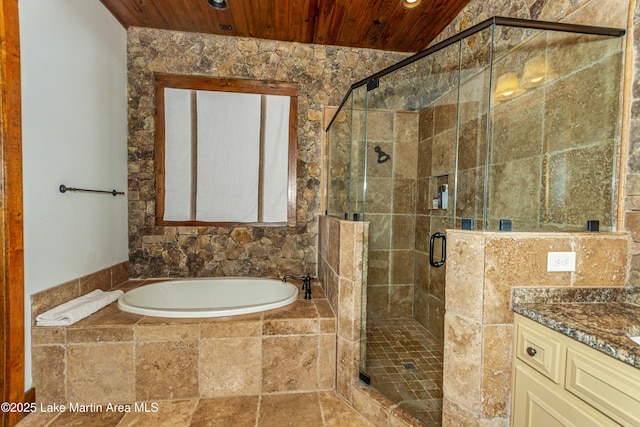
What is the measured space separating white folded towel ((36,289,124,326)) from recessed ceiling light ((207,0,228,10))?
2378 millimetres

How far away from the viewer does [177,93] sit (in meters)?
2.57

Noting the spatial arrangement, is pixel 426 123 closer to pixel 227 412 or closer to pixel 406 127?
pixel 406 127

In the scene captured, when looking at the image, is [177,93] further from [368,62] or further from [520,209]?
[520,209]

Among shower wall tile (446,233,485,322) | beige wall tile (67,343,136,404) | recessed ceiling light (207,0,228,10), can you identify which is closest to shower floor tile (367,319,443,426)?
shower wall tile (446,233,485,322)

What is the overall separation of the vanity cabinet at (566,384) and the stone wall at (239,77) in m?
1.94

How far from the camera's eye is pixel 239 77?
2627 mm

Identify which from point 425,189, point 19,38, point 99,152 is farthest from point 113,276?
point 425,189

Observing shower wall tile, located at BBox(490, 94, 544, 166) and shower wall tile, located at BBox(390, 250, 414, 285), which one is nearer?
shower wall tile, located at BBox(490, 94, 544, 166)

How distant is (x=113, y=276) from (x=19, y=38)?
1750 mm

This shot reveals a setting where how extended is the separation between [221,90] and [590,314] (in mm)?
2998

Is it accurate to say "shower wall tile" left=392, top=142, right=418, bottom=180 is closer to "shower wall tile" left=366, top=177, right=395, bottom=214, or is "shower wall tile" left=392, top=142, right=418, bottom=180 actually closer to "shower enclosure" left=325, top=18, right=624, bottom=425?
"shower enclosure" left=325, top=18, right=624, bottom=425

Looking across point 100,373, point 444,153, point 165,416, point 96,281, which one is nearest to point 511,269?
point 444,153

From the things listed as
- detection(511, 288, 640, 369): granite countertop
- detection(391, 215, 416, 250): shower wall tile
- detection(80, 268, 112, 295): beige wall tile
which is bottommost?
detection(80, 268, 112, 295): beige wall tile

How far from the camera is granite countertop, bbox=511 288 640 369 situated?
0.78 metres
